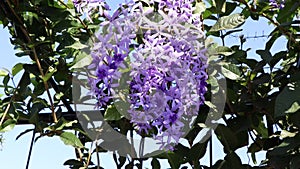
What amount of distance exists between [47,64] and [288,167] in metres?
0.57

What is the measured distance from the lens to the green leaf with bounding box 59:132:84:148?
3.71 ft

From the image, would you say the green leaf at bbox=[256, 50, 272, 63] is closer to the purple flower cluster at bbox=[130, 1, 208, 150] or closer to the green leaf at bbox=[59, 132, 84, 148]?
the purple flower cluster at bbox=[130, 1, 208, 150]

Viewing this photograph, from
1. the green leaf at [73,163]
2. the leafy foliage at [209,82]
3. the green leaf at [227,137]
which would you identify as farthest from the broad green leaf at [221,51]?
the green leaf at [73,163]

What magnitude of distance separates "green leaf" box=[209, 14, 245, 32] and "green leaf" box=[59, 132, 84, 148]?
0.36m

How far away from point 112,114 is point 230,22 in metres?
0.30

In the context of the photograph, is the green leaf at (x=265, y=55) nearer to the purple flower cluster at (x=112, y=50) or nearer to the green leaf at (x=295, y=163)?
the green leaf at (x=295, y=163)

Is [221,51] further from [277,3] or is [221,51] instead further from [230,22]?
[277,3]

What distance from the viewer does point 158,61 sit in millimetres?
910

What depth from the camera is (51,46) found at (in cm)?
130

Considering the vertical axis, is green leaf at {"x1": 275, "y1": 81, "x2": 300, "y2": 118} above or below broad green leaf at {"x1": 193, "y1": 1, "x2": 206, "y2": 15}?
below

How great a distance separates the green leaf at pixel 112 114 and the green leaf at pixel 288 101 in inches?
12.1

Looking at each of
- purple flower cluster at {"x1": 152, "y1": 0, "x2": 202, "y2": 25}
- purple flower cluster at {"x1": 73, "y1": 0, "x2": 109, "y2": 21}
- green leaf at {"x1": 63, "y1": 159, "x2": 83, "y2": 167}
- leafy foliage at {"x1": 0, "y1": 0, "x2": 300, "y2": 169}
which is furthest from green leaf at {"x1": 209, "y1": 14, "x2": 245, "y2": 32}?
green leaf at {"x1": 63, "y1": 159, "x2": 83, "y2": 167}

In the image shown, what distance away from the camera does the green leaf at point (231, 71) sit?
111cm

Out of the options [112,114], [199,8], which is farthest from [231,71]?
[112,114]
